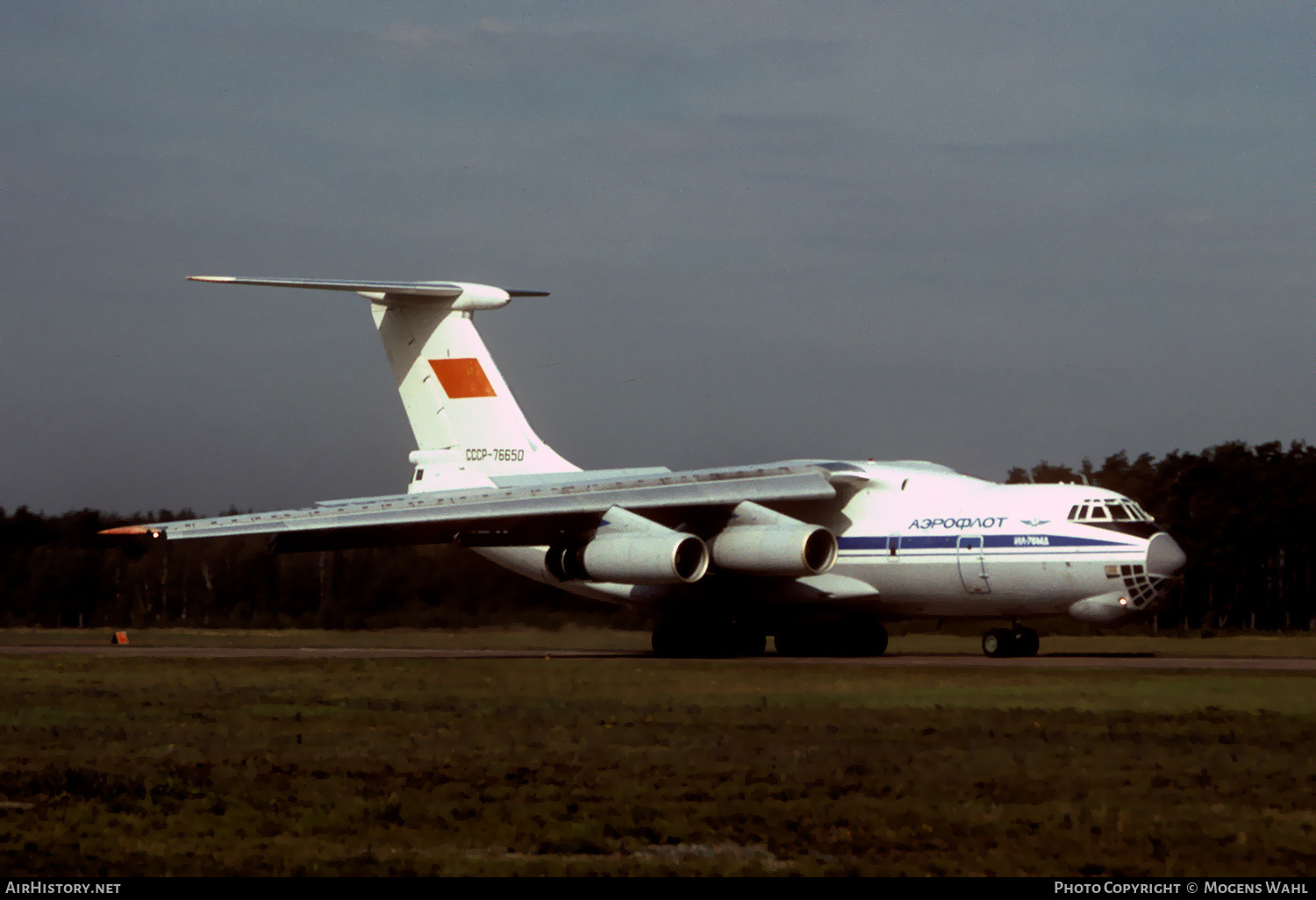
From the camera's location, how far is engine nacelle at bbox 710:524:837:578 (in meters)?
24.7

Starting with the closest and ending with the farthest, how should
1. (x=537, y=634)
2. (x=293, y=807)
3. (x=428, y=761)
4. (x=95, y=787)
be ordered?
(x=293, y=807), (x=95, y=787), (x=428, y=761), (x=537, y=634)

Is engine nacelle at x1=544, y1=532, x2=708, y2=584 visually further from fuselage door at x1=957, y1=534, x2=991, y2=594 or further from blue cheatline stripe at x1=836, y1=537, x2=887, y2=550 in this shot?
fuselage door at x1=957, y1=534, x2=991, y2=594

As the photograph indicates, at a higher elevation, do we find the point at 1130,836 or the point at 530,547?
the point at 530,547

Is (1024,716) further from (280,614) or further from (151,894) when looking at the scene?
(280,614)

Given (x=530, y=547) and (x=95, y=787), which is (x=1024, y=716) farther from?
(x=530, y=547)

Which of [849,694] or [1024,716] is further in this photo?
[849,694]

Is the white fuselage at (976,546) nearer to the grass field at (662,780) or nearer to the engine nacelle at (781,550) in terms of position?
the engine nacelle at (781,550)

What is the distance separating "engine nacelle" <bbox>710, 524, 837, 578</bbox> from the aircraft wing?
730mm

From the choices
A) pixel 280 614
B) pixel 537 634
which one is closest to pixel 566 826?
pixel 537 634

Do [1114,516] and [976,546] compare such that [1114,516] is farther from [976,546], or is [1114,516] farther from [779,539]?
[779,539]

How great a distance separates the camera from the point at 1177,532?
44.2 m

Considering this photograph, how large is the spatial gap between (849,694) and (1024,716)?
293 cm

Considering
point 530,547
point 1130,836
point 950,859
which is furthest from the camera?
point 530,547

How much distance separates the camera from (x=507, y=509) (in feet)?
86.3
